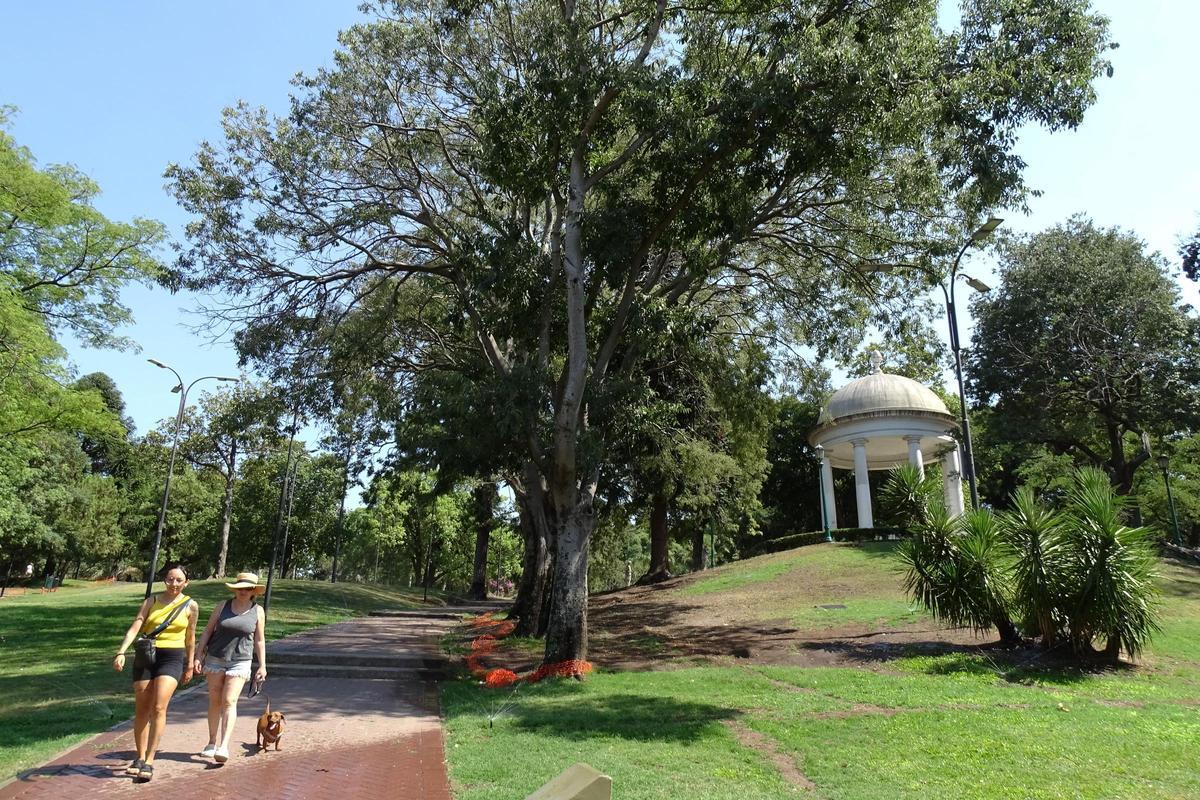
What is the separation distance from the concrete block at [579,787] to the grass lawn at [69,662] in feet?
18.9

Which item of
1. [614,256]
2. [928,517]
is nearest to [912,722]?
[928,517]

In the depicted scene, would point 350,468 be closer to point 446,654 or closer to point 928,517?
point 446,654

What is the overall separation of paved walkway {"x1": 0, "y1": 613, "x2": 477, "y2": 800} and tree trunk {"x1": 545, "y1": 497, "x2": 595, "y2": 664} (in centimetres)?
217

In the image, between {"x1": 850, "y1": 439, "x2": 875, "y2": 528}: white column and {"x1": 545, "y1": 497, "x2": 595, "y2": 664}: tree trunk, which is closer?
{"x1": 545, "y1": 497, "x2": 595, "y2": 664}: tree trunk

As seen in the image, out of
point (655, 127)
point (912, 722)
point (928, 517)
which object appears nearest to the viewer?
point (912, 722)

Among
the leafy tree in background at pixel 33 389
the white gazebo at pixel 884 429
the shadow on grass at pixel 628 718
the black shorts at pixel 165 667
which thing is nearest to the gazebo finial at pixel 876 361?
the white gazebo at pixel 884 429

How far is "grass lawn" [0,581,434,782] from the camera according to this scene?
25.0ft

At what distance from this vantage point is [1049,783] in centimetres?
611

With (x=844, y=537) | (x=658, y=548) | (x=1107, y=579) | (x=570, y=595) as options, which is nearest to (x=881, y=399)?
(x=844, y=537)

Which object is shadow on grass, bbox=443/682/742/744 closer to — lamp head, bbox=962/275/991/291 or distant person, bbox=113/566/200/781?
distant person, bbox=113/566/200/781

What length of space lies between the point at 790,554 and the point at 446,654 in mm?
17747

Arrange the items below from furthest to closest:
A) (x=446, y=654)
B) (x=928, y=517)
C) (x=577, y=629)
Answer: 1. (x=446, y=654)
2. (x=928, y=517)
3. (x=577, y=629)

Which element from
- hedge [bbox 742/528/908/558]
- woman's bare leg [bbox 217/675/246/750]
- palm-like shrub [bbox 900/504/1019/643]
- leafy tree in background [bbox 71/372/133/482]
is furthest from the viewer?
leafy tree in background [bbox 71/372/133/482]

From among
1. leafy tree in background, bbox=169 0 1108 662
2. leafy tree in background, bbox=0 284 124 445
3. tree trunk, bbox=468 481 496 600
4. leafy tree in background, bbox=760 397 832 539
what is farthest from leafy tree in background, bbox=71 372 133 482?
leafy tree in background, bbox=169 0 1108 662
